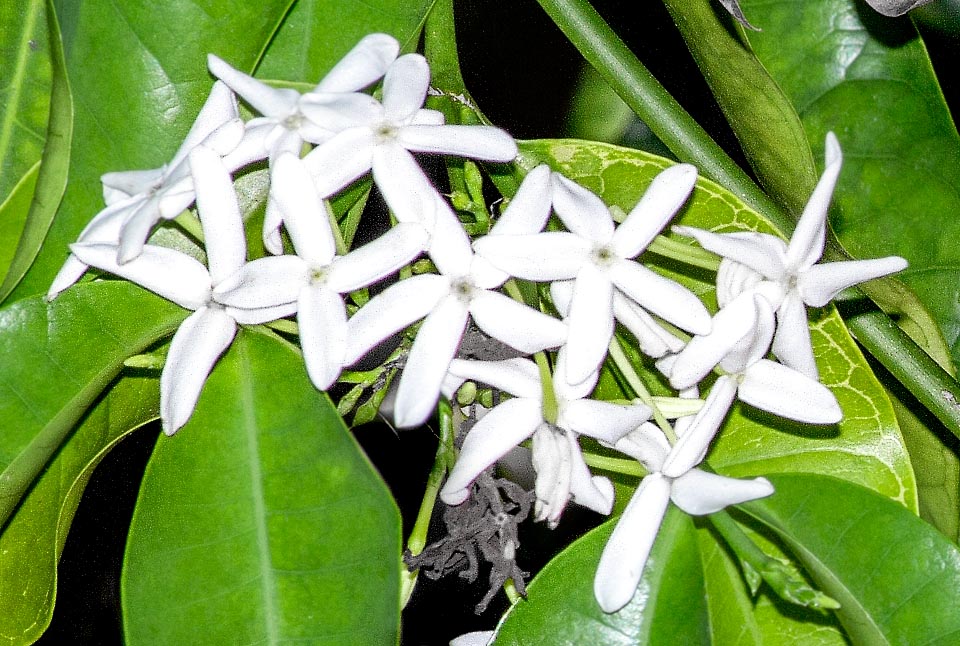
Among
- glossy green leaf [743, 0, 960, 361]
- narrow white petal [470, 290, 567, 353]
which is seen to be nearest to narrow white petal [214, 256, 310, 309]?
narrow white petal [470, 290, 567, 353]

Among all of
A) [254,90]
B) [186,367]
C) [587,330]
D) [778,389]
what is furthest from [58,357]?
[778,389]

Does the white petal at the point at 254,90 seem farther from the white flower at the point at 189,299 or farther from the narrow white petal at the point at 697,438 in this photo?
the narrow white petal at the point at 697,438

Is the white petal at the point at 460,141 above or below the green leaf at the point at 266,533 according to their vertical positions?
above

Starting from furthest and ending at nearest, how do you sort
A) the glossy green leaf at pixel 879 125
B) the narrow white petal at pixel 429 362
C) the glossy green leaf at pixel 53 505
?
the glossy green leaf at pixel 879 125 < the glossy green leaf at pixel 53 505 < the narrow white petal at pixel 429 362

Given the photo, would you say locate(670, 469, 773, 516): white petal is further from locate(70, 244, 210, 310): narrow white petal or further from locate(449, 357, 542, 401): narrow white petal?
locate(70, 244, 210, 310): narrow white petal

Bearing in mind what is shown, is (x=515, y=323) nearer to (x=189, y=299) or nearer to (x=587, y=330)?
(x=587, y=330)

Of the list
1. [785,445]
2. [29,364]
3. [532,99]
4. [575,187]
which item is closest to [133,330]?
[29,364]

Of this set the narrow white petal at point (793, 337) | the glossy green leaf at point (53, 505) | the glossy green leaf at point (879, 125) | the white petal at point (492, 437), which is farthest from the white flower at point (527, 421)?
the glossy green leaf at point (879, 125)

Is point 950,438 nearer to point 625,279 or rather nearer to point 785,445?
point 785,445
